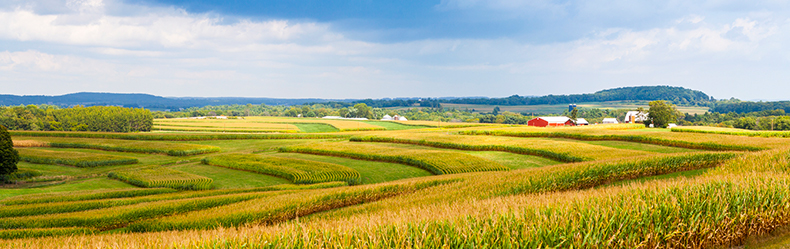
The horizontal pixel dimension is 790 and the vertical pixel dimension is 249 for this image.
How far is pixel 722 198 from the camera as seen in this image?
874cm

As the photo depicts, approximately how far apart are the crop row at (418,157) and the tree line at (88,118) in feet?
266

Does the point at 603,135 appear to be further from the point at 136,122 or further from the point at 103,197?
the point at 136,122

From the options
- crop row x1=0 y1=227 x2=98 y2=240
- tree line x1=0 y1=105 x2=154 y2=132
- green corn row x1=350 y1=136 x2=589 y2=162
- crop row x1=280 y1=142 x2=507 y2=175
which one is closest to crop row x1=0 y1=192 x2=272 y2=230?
crop row x1=0 y1=227 x2=98 y2=240

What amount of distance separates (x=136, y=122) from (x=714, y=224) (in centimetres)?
12547

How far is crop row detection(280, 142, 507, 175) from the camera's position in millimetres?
32250

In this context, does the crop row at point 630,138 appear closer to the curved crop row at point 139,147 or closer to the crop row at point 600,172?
the crop row at point 600,172

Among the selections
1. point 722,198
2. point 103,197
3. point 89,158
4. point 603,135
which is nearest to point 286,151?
point 89,158

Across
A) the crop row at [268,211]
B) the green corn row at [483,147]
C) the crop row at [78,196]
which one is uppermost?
the crop row at [268,211]

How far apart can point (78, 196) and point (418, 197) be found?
20.4m

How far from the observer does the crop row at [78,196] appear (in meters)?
22.1

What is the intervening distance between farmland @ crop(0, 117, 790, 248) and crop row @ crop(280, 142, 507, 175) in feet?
0.65

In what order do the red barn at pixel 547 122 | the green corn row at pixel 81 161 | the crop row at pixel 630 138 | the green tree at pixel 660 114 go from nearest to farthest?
the crop row at pixel 630 138
the green corn row at pixel 81 161
the green tree at pixel 660 114
the red barn at pixel 547 122

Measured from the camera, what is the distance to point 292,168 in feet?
113

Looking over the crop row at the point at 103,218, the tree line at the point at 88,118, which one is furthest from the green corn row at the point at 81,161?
the tree line at the point at 88,118
